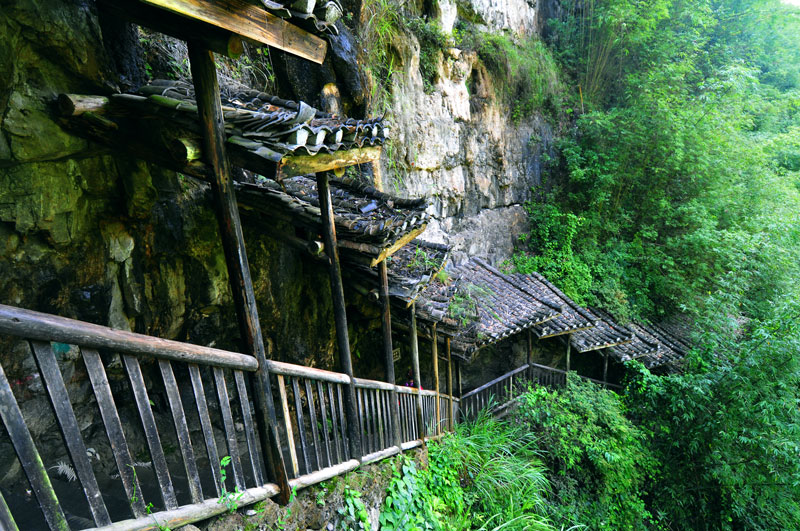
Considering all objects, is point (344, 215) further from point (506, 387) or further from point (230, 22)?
point (506, 387)

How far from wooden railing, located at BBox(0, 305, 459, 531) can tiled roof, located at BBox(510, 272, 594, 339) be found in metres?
5.11

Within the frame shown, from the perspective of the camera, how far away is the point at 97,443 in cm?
370

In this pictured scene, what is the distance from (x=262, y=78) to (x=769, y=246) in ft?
44.4

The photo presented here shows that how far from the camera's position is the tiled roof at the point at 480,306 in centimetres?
602

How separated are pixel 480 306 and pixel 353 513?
17.9 feet

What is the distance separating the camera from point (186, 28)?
2428 millimetres

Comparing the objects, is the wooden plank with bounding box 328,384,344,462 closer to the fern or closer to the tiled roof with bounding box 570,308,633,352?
the fern

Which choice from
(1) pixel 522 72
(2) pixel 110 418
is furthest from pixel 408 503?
(1) pixel 522 72

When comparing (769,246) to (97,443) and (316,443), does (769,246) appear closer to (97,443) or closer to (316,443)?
(316,443)

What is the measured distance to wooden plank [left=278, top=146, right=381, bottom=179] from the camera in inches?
105

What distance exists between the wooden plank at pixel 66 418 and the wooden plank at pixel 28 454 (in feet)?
0.35

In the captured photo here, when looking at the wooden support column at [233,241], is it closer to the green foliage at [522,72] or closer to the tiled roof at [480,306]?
Answer: the tiled roof at [480,306]

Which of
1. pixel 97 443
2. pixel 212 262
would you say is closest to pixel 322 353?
pixel 212 262

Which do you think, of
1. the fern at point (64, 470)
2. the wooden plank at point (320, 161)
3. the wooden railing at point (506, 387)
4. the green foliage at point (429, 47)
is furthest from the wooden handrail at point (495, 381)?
the green foliage at point (429, 47)
